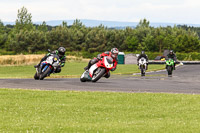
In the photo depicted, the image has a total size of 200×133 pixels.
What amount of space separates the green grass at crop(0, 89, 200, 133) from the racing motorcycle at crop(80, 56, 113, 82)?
5.02m

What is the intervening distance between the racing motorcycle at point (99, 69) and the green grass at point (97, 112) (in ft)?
16.5

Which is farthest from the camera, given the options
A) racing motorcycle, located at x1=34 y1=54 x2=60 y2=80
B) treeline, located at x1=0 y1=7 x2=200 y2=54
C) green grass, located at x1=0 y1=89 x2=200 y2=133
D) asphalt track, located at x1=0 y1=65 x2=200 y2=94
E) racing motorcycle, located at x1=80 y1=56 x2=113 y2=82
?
treeline, located at x1=0 y1=7 x2=200 y2=54

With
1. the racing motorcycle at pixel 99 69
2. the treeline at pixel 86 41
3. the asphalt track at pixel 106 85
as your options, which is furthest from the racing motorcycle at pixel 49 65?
the treeline at pixel 86 41

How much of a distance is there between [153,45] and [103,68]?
104898 millimetres

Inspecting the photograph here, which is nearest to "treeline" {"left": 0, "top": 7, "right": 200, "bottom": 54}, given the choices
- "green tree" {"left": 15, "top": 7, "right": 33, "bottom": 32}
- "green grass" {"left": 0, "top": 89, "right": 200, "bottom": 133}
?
"green tree" {"left": 15, "top": 7, "right": 33, "bottom": 32}

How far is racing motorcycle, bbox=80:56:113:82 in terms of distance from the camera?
68.1 ft

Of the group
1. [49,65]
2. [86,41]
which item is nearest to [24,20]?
[86,41]

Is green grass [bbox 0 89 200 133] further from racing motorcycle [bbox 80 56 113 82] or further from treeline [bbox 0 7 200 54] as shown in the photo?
treeline [bbox 0 7 200 54]

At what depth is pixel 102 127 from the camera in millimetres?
9602

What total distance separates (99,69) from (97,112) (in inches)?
369

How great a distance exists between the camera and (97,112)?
39.1 feet

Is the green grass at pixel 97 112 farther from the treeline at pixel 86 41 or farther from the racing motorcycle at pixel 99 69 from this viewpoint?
the treeline at pixel 86 41

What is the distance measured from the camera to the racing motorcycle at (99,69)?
20750 mm

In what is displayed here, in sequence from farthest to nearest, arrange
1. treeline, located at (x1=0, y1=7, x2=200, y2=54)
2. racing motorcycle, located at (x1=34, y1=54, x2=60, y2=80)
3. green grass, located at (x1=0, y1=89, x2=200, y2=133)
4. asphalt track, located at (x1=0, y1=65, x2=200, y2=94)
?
treeline, located at (x1=0, y1=7, x2=200, y2=54)
racing motorcycle, located at (x1=34, y1=54, x2=60, y2=80)
asphalt track, located at (x1=0, y1=65, x2=200, y2=94)
green grass, located at (x1=0, y1=89, x2=200, y2=133)
